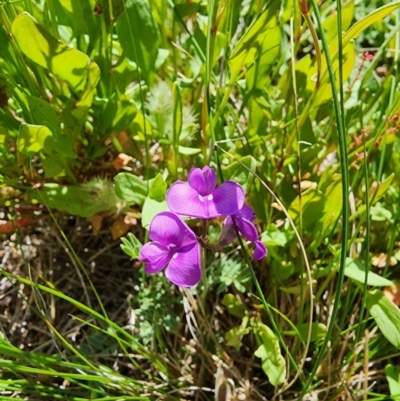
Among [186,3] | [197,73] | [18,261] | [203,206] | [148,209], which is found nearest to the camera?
[203,206]

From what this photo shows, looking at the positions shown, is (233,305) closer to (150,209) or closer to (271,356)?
(271,356)

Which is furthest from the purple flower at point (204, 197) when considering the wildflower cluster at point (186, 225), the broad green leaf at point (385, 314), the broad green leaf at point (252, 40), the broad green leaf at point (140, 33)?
the broad green leaf at point (385, 314)

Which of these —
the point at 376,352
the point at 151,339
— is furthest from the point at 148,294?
the point at 376,352

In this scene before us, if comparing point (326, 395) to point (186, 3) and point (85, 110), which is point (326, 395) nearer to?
point (85, 110)

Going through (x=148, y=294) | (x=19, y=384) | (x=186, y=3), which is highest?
(x=186, y=3)

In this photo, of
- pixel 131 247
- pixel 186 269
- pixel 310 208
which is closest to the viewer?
pixel 186 269

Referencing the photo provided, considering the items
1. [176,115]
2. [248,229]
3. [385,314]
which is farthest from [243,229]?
[385,314]

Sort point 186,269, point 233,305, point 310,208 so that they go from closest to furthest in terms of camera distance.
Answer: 1. point 186,269
2. point 310,208
3. point 233,305
